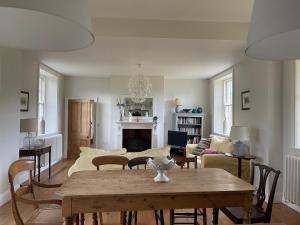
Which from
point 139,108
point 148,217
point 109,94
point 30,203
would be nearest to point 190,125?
point 139,108

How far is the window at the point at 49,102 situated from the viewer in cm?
661

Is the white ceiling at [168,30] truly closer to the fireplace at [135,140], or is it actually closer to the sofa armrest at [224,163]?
the sofa armrest at [224,163]

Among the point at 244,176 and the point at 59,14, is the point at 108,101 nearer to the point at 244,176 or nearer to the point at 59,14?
the point at 244,176

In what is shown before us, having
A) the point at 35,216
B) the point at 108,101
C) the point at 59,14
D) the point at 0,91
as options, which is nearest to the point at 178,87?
the point at 108,101

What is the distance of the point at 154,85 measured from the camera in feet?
24.7

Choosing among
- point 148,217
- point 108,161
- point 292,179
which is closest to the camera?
point 108,161

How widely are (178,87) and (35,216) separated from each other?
6.21 m

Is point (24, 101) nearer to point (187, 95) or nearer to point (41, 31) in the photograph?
point (41, 31)

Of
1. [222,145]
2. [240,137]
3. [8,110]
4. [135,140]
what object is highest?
[8,110]

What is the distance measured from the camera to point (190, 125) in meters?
→ 7.54

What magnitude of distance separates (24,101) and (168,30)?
3283mm

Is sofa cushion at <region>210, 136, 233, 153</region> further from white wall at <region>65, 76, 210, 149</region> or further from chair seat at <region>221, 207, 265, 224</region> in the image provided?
chair seat at <region>221, 207, 265, 224</region>

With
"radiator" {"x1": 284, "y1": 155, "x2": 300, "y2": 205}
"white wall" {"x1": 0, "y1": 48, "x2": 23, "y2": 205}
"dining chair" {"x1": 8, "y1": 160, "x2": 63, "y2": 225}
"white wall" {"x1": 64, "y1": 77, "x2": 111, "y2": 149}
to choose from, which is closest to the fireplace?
"white wall" {"x1": 64, "y1": 77, "x2": 111, "y2": 149}

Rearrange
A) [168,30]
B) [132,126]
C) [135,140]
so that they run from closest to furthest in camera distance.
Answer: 1. [168,30]
2. [132,126]
3. [135,140]
